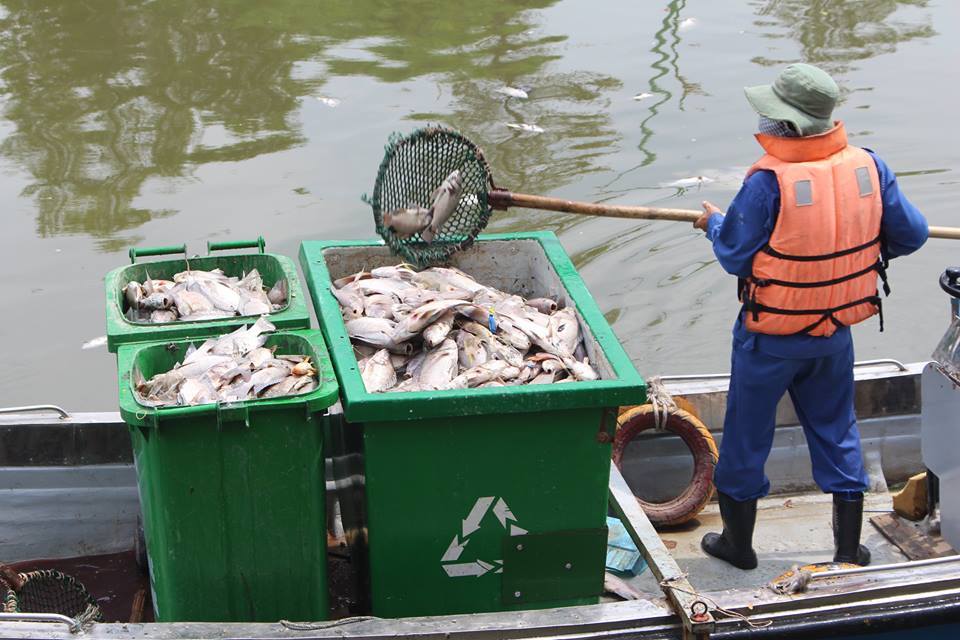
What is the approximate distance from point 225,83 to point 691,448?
28.4 feet

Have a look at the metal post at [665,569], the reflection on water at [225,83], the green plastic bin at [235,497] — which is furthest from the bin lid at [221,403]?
the reflection on water at [225,83]

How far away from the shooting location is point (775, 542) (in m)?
5.27

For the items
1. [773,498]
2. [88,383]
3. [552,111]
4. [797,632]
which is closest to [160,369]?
[797,632]

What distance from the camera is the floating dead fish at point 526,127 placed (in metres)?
11.4

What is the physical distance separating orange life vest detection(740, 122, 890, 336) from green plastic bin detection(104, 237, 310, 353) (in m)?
1.66

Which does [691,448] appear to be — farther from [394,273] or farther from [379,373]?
[379,373]

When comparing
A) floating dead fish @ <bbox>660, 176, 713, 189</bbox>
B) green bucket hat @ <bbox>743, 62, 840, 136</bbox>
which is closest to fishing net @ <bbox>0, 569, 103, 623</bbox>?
green bucket hat @ <bbox>743, 62, 840, 136</bbox>

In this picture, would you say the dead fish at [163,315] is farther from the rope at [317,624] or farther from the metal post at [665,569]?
the metal post at [665,569]

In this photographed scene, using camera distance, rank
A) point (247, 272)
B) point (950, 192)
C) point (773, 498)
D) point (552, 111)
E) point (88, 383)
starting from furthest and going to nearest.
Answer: point (552, 111) → point (950, 192) → point (88, 383) → point (773, 498) → point (247, 272)

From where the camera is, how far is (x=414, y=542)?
3.92 metres

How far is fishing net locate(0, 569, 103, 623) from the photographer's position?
14.1 ft

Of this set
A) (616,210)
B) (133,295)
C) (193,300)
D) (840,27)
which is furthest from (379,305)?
(840,27)

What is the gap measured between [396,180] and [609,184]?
5856mm

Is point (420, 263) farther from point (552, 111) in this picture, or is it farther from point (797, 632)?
point (552, 111)
